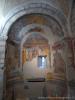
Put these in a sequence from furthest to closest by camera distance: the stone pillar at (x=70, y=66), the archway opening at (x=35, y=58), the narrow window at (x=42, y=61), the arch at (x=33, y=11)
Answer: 1. the narrow window at (x=42, y=61)
2. the archway opening at (x=35, y=58)
3. the arch at (x=33, y=11)
4. the stone pillar at (x=70, y=66)

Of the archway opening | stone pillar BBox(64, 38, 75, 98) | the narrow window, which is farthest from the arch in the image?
the narrow window

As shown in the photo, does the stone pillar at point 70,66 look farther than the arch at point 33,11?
No

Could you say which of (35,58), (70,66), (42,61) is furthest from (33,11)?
(42,61)

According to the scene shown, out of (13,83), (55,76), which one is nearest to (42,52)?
(55,76)

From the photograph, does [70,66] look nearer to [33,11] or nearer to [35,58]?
[33,11]

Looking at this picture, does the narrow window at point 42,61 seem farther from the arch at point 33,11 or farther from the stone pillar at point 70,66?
the arch at point 33,11

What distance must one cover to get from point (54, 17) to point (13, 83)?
463 cm

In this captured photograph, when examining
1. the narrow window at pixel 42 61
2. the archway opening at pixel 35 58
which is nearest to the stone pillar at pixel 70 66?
the archway opening at pixel 35 58

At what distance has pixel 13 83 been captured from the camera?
9281 mm

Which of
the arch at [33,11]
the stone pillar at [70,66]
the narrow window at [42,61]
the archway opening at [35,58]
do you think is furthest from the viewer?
the narrow window at [42,61]

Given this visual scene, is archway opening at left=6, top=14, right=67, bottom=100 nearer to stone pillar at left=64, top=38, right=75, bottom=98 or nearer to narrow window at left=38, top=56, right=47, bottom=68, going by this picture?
narrow window at left=38, top=56, right=47, bottom=68

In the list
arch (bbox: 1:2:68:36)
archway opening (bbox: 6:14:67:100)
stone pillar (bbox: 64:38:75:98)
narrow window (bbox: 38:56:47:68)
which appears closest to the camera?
stone pillar (bbox: 64:38:75:98)

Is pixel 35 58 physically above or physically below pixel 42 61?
above

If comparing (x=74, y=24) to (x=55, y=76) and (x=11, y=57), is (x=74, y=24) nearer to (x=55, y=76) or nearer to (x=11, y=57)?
(x=55, y=76)
